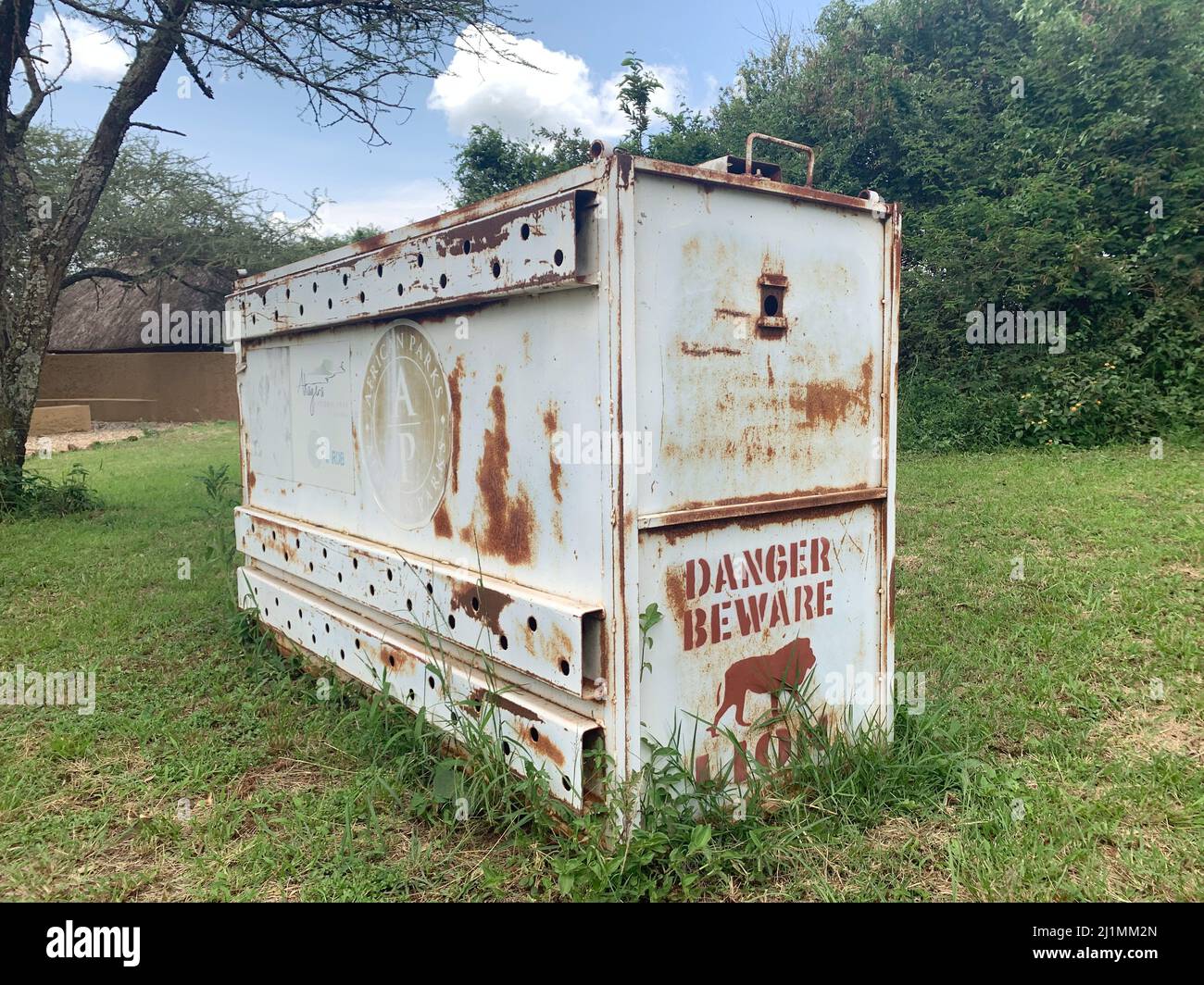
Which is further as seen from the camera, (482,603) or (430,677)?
(430,677)

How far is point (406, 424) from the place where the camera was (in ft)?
9.66

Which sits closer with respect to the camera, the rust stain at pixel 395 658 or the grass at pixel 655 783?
the grass at pixel 655 783

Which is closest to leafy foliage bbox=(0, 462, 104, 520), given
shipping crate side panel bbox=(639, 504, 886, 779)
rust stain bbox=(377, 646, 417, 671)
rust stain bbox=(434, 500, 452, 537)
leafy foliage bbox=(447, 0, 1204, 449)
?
rust stain bbox=(377, 646, 417, 671)

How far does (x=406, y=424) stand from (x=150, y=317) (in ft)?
60.1

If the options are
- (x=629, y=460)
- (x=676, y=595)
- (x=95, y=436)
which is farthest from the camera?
(x=95, y=436)

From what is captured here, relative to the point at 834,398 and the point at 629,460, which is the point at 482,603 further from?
the point at 834,398

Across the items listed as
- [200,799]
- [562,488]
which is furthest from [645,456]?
[200,799]

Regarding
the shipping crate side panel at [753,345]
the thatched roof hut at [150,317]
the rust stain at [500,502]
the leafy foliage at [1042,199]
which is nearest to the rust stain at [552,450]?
the rust stain at [500,502]

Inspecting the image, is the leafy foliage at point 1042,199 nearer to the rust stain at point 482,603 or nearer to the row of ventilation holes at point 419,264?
the row of ventilation holes at point 419,264

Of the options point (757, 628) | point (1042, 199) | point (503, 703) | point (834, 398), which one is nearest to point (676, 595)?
point (757, 628)

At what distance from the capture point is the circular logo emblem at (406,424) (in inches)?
109

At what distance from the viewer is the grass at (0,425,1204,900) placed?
7.20ft

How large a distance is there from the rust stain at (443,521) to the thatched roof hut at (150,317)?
54.0 feet
